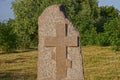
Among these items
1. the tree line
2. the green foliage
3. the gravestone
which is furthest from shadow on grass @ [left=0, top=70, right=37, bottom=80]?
the tree line

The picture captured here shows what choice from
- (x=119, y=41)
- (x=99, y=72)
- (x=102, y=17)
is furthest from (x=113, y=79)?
(x=102, y=17)

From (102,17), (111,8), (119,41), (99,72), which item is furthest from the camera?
(111,8)

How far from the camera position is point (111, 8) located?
49125 millimetres

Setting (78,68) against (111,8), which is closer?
(78,68)

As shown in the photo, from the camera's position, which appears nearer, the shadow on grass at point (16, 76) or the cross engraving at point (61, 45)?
the cross engraving at point (61, 45)

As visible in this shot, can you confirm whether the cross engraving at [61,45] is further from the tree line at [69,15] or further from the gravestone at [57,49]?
the tree line at [69,15]

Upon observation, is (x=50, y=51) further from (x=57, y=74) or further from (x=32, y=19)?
(x=32, y=19)

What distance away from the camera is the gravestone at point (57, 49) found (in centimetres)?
750

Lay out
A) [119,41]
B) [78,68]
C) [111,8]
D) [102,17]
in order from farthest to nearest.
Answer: [111,8]
[102,17]
[119,41]
[78,68]

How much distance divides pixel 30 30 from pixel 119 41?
16298mm

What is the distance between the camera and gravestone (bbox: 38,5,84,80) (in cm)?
750

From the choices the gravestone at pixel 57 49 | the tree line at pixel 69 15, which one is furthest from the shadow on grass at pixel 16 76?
the tree line at pixel 69 15

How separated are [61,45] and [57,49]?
0.32ft

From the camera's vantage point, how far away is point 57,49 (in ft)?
25.1
